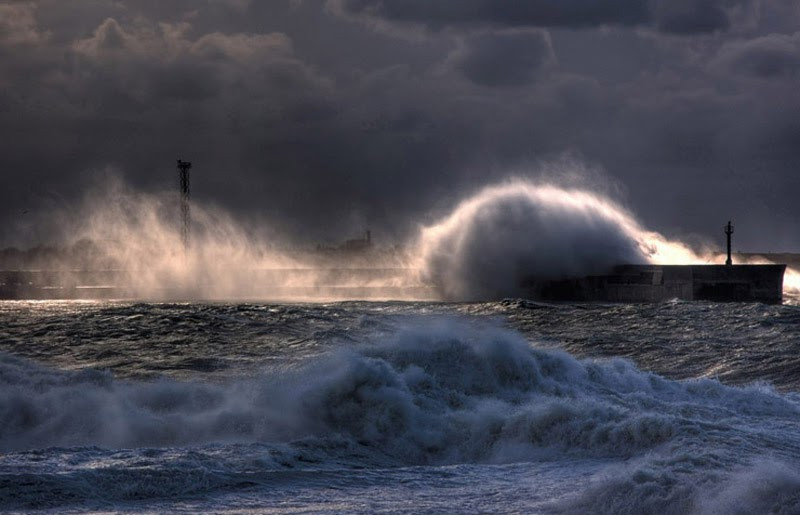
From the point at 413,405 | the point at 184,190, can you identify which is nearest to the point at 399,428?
the point at 413,405

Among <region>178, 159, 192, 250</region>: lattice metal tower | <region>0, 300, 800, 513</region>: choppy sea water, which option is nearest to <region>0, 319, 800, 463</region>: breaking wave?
<region>0, 300, 800, 513</region>: choppy sea water

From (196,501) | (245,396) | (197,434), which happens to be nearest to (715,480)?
(196,501)

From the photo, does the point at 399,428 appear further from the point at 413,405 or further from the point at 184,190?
the point at 184,190

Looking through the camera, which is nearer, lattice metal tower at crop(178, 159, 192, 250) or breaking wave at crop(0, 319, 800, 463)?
breaking wave at crop(0, 319, 800, 463)

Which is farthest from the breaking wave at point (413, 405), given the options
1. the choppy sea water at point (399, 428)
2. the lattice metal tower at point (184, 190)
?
the lattice metal tower at point (184, 190)

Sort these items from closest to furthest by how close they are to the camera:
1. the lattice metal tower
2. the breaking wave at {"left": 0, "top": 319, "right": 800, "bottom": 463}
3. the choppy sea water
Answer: the choppy sea water
the breaking wave at {"left": 0, "top": 319, "right": 800, "bottom": 463}
the lattice metal tower

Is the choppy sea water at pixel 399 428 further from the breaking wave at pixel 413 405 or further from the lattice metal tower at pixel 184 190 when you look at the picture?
the lattice metal tower at pixel 184 190

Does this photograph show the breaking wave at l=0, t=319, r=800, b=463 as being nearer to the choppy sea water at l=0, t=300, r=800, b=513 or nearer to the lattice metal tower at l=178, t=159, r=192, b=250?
the choppy sea water at l=0, t=300, r=800, b=513

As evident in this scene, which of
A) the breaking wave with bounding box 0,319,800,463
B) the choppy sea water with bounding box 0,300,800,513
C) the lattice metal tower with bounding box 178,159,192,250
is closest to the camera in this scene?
the choppy sea water with bounding box 0,300,800,513
